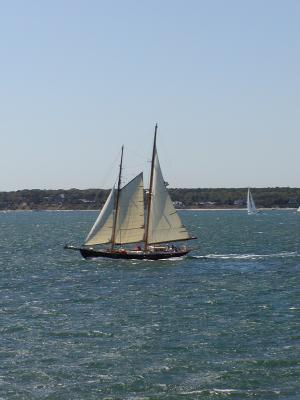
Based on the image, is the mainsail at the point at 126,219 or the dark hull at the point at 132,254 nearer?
the mainsail at the point at 126,219

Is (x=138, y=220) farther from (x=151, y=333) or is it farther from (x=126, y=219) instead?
(x=151, y=333)

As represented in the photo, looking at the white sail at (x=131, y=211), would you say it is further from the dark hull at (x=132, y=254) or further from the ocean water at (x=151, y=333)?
the ocean water at (x=151, y=333)

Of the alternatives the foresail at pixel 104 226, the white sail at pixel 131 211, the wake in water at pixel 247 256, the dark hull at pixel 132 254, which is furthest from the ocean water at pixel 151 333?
the wake in water at pixel 247 256

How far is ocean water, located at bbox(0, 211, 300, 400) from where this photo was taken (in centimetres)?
3181

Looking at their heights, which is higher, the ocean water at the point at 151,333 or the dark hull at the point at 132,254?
the dark hull at the point at 132,254

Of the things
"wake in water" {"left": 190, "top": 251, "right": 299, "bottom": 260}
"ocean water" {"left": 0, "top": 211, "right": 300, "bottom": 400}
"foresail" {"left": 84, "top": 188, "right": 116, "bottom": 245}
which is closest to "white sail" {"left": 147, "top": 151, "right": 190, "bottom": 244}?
"foresail" {"left": 84, "top": 188, "right": 116, "bottom": 245}

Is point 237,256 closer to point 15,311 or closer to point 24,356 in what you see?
point 15,311

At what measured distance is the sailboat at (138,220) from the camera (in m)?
82.0

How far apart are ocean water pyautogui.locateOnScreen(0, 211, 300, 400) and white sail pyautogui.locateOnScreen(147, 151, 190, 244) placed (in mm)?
8374

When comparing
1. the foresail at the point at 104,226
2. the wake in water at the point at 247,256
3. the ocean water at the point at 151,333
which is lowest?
the ocean water at the point at 151,333

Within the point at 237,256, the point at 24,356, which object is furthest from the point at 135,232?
the point at 24,356

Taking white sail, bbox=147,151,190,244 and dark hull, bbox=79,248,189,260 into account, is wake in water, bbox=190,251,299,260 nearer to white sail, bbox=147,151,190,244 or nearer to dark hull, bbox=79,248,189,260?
dark hull, bbox=79,248,189,260

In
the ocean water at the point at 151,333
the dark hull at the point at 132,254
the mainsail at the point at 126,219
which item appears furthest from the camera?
the dark hull at the point at 132,254

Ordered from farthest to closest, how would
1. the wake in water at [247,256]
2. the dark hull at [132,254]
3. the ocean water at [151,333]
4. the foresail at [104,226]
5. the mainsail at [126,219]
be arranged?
1. the wake in water at [247,256]
2. the dark hull at [132,254]
3. the mainsail at [126,219]
4. the foresail at [104,226]
5. the ocean water at [151,333]
